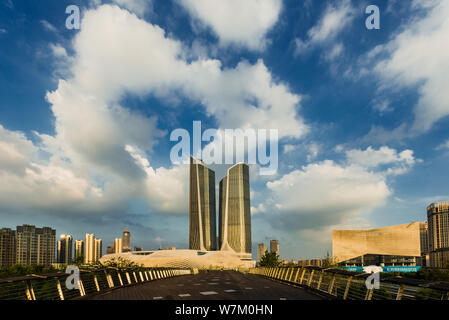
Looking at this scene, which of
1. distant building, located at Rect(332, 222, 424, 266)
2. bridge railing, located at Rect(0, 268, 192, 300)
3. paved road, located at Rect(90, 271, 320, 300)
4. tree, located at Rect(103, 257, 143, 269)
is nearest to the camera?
bridge railing, located at Rect(0, 268, 192, 300)

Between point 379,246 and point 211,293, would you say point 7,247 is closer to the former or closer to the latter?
point 379,246

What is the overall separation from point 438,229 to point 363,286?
191m

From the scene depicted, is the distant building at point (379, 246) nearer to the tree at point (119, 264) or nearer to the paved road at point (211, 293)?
the tree at point (119, 264)

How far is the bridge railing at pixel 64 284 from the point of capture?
340 inches

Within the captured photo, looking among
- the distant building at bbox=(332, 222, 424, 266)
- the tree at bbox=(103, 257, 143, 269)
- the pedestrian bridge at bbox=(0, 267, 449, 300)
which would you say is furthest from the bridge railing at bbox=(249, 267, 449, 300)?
the distant building at bbox=(332, 222, 424, 266)

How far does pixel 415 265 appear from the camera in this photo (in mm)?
143625

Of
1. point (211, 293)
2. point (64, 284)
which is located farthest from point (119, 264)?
point (64, 284)

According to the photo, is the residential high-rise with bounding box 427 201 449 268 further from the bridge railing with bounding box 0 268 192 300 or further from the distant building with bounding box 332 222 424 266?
the bridge railing with bounding box 0 268 192 300

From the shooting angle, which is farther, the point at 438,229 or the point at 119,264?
the point at 438,229

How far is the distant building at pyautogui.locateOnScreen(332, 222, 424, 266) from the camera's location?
141 meters

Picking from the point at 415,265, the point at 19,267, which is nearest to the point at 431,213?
the point at 415,265

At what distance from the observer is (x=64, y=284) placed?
11.3 metres

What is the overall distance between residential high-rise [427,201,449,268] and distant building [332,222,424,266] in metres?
11.4
